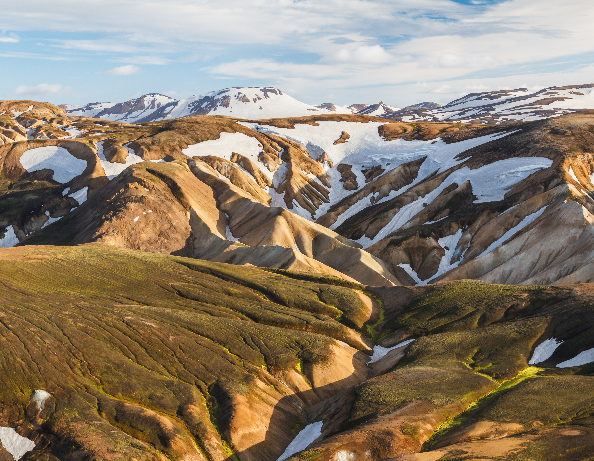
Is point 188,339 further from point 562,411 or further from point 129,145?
point 129,145

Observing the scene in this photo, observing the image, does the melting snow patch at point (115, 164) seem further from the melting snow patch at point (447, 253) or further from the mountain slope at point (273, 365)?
the melting snow patch at point (447, 253)

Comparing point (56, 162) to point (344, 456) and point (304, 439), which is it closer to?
point (304, 439)

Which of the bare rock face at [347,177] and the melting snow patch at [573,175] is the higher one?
the melting snow patch at [573,175]

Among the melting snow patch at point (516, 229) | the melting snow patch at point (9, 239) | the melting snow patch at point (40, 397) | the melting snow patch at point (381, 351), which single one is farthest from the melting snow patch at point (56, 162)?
the melting snow patch at point (516, 229)

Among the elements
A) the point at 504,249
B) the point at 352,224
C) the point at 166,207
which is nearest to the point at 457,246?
the point at 504,249

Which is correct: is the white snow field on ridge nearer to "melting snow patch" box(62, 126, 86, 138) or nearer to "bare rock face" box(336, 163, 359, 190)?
"bare rock face" box(336, 163, 359, 190)

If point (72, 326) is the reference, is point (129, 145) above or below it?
above

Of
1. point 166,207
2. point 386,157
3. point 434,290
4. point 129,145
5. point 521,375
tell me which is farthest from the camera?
point 386,157
